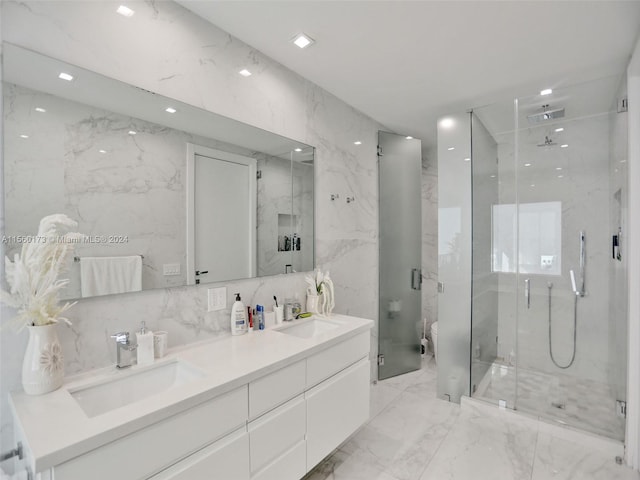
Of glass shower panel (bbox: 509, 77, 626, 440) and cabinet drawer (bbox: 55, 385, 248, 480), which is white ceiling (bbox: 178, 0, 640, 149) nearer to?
glass shower panel (bbox: 509, 77, 626, 440)

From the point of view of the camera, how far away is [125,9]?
146cm

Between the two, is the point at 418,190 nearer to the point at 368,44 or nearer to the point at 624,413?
the point at 368,44

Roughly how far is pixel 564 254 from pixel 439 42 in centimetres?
216

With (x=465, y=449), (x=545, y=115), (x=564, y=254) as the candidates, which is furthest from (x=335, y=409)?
(x=545, y=115)

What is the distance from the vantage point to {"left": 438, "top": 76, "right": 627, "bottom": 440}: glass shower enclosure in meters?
2.68

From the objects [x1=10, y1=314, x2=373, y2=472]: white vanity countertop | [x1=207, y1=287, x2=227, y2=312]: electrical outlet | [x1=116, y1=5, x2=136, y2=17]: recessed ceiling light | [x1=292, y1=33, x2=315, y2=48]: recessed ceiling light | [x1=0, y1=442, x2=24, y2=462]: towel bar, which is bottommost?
[x1=0, y1=442, x2=24, y2=462]: towel bar

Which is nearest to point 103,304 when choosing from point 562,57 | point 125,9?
point 125,9

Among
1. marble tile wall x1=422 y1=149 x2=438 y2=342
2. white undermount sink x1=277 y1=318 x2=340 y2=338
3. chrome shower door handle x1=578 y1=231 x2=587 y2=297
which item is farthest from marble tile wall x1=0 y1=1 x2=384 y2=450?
chrome shower door handle x1=578 y1=231 x2=587 y2=297

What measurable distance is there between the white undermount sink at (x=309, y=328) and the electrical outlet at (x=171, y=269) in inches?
30.3

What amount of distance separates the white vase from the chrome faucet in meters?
0.24

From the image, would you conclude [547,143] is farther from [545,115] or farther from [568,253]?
[568,253]

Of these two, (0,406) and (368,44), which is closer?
(0,406)

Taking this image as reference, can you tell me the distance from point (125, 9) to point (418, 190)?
300cm

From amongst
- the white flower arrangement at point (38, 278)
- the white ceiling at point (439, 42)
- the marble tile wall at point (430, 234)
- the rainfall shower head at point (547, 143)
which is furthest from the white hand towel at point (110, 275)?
the marble tile wall at point (430, 234)
